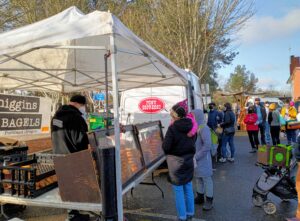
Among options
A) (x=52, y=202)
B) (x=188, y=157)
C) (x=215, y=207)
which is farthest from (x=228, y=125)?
(x=52, y=202)

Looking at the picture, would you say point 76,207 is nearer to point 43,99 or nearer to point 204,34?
point 43,99

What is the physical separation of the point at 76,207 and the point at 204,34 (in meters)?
16.9

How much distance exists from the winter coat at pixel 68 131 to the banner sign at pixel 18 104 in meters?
2.12

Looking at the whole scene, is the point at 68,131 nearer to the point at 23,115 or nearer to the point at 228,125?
the point at 23,115

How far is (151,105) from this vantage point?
8008mm

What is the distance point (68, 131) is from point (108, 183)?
52.0 inches

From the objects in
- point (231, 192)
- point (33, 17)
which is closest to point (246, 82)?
point (33, 17)

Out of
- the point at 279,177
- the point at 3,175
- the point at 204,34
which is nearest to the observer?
the point at 3,175

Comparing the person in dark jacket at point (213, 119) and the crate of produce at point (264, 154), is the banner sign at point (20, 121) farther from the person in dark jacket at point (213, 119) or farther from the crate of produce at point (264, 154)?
the person in dark jacket at point (213, 119)

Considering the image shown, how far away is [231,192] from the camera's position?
6.34 metres

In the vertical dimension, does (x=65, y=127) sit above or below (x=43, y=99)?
below

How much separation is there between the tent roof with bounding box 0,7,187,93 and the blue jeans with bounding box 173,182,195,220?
1.89 m

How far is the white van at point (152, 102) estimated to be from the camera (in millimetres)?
7801

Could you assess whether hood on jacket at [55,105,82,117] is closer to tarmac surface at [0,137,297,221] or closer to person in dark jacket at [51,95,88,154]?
person in dark jacket at [51,95,88,154]
